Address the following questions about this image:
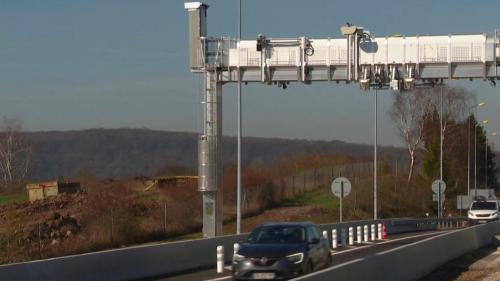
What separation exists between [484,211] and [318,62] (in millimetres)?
30281

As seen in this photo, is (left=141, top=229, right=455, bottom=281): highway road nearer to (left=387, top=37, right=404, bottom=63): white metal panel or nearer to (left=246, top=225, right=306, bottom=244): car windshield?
(left=246, top=225, right=306, bottom=244): car windshield

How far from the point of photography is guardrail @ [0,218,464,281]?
20.7m

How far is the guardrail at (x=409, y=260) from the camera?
16.7 metres

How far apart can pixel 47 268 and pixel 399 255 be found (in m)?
8.33

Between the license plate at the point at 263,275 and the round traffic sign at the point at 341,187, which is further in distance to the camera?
the round traffic sign at the point at 341,187

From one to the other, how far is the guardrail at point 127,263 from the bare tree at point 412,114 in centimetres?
6035

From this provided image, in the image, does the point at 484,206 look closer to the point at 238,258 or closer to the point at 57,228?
the point at 57,228

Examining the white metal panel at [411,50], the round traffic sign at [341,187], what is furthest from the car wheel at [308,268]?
the round traffic sign at [341,187]

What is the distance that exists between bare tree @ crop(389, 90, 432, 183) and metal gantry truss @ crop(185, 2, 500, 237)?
178 feet

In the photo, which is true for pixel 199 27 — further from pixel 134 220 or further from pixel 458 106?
pixel 458 106

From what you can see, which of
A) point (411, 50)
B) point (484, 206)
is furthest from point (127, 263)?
point (484, 206)

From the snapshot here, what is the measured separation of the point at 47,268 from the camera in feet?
69.3

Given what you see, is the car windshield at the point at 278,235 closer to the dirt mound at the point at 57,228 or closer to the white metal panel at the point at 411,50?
the white metal panel at the point at 411,50

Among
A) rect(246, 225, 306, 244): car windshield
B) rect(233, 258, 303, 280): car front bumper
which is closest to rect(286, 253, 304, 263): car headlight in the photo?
rect(233, 258, 303, 280): car front bumper
